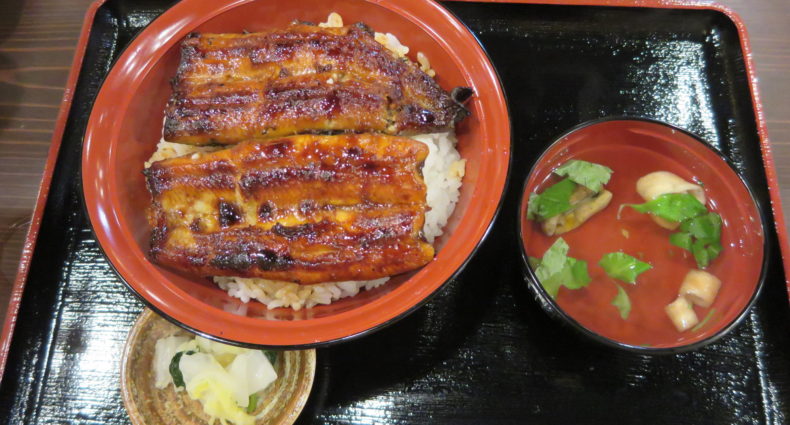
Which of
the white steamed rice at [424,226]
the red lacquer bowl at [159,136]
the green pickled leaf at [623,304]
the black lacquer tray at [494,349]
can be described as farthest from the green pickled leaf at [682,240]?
the white steamed rice at [424,226]

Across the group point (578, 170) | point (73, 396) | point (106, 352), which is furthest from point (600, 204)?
point (73, 396)

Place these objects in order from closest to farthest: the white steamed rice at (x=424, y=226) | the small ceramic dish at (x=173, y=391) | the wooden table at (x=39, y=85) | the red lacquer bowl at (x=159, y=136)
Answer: the red lacquer bowl at (x=159, y=136), the small ceramic dish at (x=173, y=391), the white steamed rice at (x=424, y=226), the wooden table at (x=39, y=85)

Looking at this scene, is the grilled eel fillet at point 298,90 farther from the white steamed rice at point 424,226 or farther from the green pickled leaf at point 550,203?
the green pickled leaf at point 550,203

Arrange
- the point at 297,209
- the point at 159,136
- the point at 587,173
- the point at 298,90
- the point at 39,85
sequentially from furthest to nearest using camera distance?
the point at 39,85 → the point at 159,136 → the point at 587,173 → the point at 298,90 → the point at 297,209

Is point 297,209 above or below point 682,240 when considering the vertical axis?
above

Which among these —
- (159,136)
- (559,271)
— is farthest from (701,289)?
(159,136)

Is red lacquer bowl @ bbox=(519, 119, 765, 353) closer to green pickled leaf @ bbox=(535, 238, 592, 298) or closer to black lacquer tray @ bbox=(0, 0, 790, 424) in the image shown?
green pickled leaf @ bbox=(535, 238, 592, 298)

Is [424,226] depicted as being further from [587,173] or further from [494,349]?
[587,173]
